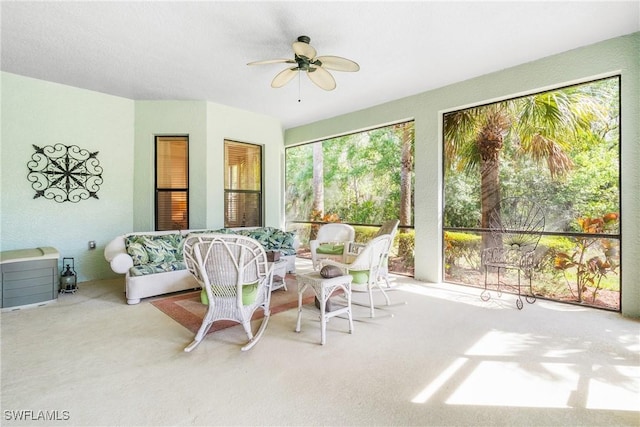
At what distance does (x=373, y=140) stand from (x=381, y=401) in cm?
465

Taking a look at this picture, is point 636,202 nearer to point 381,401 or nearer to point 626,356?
point 626,356

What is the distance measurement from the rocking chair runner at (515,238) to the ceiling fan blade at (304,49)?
318cm

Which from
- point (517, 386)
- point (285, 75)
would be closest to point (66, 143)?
point (285, 75)

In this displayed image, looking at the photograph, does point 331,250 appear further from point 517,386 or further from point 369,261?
point 517,386

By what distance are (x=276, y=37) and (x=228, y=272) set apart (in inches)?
97.6

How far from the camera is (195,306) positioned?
341cm

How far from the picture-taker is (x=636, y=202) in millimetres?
3084

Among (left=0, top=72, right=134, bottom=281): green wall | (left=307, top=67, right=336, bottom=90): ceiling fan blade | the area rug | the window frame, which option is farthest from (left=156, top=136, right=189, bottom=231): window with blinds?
(left=307, top=67, right=336, bottom=90): ceiling fan blade

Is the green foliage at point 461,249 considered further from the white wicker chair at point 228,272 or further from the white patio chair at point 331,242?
the white wicker chair at point 228,272

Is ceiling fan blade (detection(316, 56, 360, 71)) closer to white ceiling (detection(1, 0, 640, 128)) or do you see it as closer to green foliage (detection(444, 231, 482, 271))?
white ceiling (detection(1, 0, 640, 128))

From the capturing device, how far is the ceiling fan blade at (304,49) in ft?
8.79

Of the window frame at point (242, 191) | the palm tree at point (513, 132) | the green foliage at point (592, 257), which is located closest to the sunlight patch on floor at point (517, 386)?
the green foliage at point (592, 257)

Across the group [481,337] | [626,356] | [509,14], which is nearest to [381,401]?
[481,337]

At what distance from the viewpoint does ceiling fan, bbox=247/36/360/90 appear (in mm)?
2801
